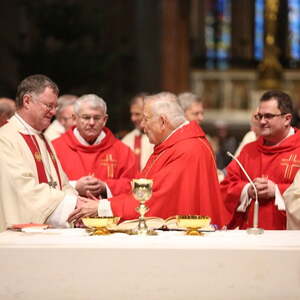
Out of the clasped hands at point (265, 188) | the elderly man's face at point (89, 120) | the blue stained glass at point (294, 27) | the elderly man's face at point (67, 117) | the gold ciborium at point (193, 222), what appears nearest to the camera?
the gold ciborium at point (193, 222)

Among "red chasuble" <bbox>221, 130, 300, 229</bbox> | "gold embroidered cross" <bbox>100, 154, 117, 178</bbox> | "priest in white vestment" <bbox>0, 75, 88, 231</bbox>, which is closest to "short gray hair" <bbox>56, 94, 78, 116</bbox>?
"gold embroidered cross" <bbox>100, 154, 117, 178</bbox>

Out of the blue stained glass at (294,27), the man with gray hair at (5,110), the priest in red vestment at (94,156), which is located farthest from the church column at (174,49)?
the priest in red vestment at (94,156)

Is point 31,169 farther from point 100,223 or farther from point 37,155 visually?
point 100,223

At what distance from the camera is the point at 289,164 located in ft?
22.9

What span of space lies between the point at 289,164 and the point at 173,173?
1161mm

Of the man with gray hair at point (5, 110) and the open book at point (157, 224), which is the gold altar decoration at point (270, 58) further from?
the open book at point (157, 224)

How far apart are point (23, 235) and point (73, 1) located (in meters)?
10.1

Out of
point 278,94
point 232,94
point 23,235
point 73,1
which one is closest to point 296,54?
point 232,94

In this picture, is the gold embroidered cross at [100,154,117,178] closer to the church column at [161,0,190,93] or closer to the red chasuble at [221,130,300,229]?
the red chasuble at [221,130,300,229]

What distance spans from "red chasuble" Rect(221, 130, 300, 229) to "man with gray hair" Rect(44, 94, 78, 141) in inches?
95.4

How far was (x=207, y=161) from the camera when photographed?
641 cm

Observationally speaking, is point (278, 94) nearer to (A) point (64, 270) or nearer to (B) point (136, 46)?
(A) point (64, 270)

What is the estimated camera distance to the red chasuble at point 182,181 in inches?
244

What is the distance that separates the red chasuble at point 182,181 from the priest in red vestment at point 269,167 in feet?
1.70
